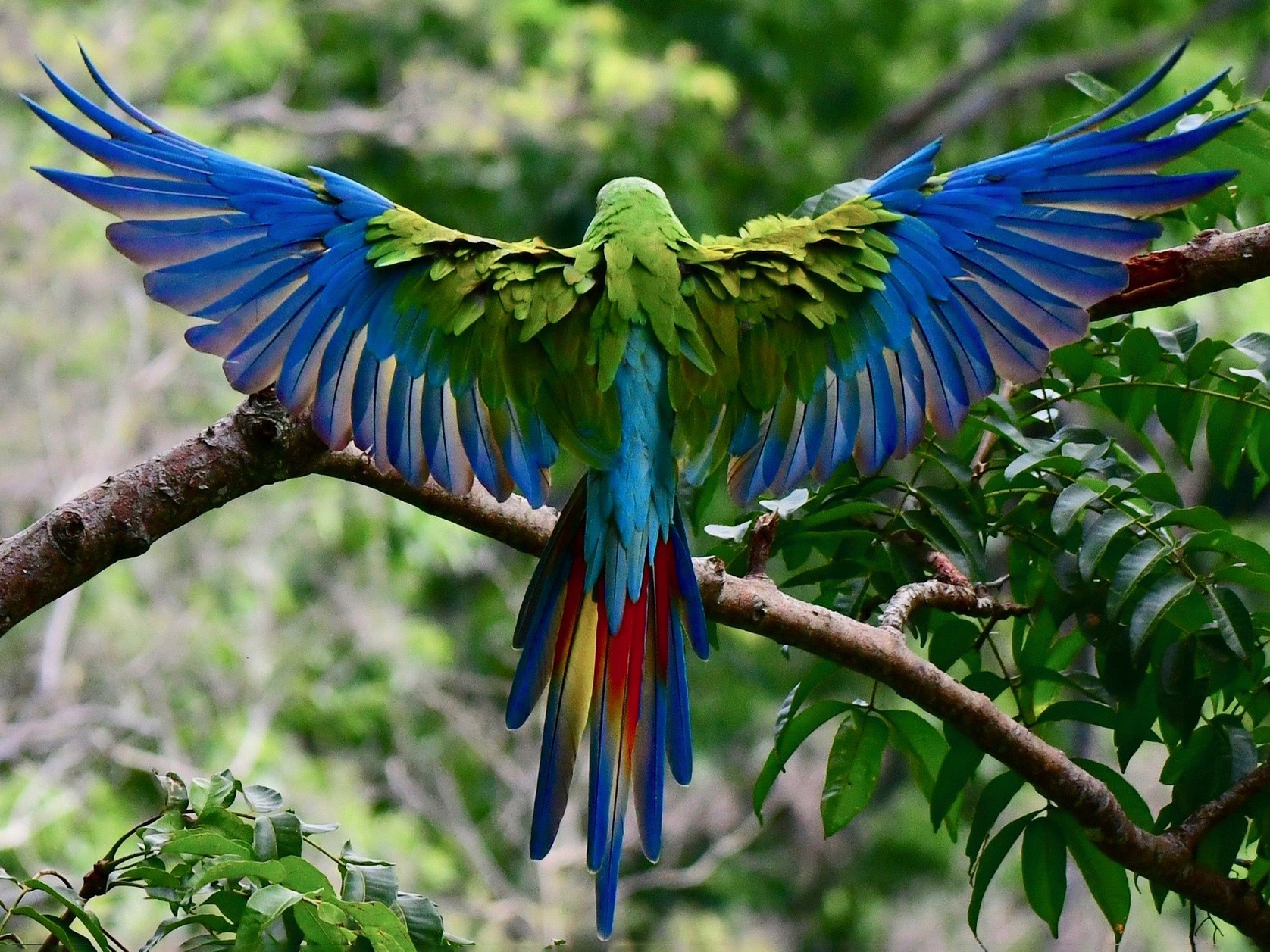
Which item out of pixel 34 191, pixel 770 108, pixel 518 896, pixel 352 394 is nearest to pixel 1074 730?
pixel 518 896

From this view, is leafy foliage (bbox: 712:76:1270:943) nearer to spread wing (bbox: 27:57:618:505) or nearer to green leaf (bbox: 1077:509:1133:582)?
green leaf (bbox: 1077:509:1133:582)

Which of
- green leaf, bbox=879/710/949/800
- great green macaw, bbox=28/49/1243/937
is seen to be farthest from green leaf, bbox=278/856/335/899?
green leaf, bbox=879/710/949/800

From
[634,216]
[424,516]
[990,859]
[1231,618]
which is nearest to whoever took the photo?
[1231,618]

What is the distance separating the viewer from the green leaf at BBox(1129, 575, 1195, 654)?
1.30m

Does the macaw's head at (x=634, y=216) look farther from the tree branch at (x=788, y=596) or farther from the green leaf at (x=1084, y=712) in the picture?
the green leaf at (x=1084, y=712)

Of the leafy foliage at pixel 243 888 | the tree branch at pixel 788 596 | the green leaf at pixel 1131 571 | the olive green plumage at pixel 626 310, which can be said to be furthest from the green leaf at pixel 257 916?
the green leaf at pixel 1131 571

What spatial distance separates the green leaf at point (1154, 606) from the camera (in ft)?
4.27

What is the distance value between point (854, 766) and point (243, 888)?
65cm

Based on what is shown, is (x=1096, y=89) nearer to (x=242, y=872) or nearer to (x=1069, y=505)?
(x=1069, y=505)

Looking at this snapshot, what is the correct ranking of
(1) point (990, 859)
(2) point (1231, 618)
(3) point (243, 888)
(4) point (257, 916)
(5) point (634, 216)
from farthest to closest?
(5) point (634, 216), (1) point (990, 859), (2) point (1231, 618), (3) point (243, 888), (4) point (257, 916)

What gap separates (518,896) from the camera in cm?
516

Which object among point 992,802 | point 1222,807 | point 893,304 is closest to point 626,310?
point 893,304

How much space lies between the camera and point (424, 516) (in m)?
5.23

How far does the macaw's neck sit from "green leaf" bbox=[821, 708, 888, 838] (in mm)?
285
